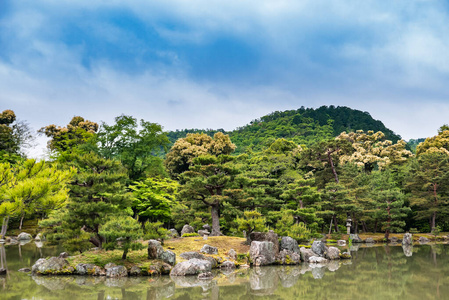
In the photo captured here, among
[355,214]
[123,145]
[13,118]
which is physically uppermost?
[13,118]

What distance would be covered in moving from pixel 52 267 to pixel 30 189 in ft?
16.1

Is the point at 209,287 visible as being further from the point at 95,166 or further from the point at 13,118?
the point at 13,118

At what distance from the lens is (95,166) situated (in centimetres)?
1412

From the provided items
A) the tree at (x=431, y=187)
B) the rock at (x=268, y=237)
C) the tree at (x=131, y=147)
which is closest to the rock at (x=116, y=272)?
the rock at (x=268, y=237)

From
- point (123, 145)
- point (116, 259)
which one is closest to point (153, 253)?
point (116, 259)

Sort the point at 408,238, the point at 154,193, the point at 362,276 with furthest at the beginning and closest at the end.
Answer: the point at 408,238, the point at 154,193, the point at 362,276

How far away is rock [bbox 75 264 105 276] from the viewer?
1252cm

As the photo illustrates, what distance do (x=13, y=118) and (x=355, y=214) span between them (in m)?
37.3

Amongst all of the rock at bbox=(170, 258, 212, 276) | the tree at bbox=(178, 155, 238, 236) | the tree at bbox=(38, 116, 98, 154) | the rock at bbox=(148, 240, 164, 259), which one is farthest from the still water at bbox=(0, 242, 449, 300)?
the tree at bbox=(38, 116, 98, 154)

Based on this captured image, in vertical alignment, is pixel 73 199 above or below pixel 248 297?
above

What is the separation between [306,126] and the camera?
204 ft

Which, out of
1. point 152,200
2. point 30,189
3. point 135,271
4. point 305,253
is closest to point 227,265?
point 135,271

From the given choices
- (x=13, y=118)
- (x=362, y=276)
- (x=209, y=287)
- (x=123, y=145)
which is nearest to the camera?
(x=209, y=287)

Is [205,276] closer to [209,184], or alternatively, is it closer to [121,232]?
[121,232]
